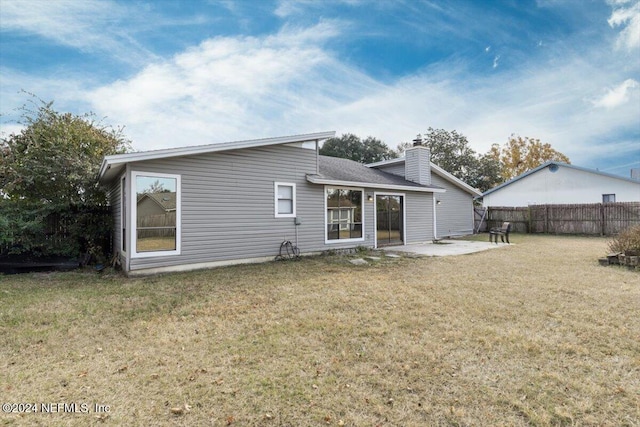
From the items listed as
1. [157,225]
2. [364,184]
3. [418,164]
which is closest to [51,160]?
[157,225]

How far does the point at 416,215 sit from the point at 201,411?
12578 millimetres

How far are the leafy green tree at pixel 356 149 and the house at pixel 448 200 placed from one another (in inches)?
670

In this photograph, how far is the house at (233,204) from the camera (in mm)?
7328

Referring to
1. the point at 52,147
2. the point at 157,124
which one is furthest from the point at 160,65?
the point at 52,147

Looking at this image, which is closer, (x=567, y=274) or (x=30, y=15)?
(x=567, y=274)

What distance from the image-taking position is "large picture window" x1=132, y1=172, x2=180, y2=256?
721 cm

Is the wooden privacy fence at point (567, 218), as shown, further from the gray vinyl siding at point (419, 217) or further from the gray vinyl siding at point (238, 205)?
the gray vinyl siding at point (238, 205)

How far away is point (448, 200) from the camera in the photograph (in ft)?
54.0

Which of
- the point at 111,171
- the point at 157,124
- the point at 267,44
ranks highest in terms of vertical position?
the point at 267,44

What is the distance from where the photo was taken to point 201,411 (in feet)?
7.84

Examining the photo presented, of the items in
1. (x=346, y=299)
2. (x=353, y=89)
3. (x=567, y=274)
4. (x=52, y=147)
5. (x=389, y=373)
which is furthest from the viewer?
(x=353, y=89)

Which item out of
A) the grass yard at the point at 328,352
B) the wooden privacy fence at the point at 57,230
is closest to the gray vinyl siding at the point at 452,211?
the grass yard at the point at 328,352

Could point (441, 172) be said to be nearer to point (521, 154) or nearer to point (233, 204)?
point (233, 204)

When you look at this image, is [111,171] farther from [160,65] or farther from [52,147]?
[160,65]
